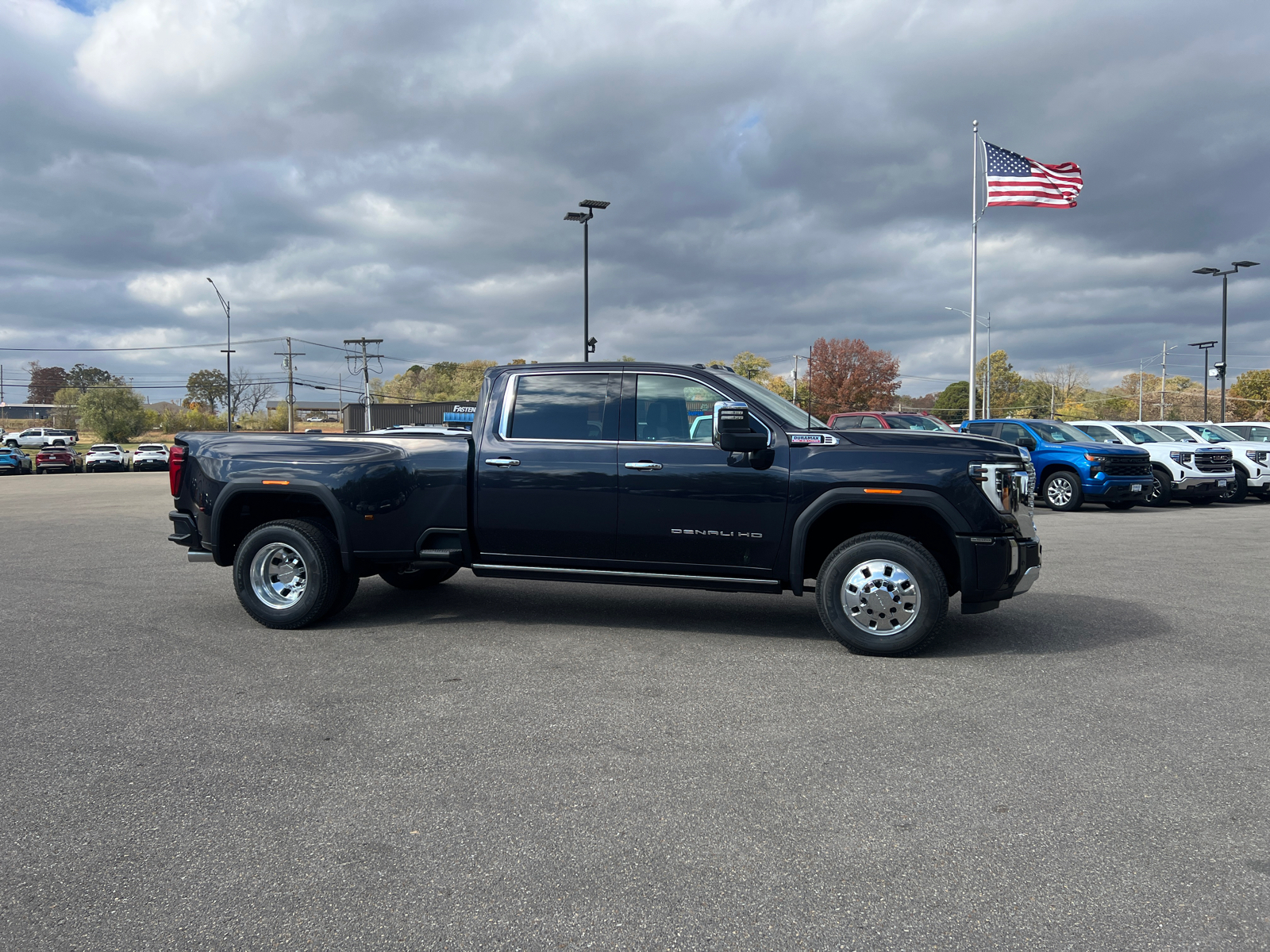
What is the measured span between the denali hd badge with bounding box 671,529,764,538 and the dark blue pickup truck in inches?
0.5

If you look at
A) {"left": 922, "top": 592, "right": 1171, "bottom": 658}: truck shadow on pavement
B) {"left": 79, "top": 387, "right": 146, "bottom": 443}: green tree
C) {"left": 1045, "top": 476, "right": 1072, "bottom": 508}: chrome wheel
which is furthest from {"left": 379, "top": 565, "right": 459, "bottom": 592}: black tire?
{"left": 79, "top": 387, "right": 146, "bottom": 443}: green tree

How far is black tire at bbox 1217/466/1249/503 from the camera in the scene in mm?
19438

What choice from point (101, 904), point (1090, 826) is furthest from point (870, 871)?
point (101, 904)

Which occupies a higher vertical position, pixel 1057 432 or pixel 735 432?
pixel 1057 432

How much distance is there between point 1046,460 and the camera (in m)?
18.1

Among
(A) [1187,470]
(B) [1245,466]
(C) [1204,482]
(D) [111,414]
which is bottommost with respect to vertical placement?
(C) [1204,482]

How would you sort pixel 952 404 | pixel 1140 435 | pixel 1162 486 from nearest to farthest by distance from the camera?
pixel 1162 486 → pixel 1140 435 → pixel 952 404

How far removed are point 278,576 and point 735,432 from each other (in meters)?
3.69

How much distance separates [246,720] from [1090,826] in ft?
12.8

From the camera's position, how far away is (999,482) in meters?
5.94

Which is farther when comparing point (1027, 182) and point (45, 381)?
point (45, 381)

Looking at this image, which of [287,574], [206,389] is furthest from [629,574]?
[206,389]

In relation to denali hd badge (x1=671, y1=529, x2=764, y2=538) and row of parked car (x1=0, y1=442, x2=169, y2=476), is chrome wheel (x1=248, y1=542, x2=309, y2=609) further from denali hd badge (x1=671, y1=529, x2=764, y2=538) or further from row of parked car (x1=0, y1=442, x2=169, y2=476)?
row of parked car (x1=0, y1=442, x2=169, y2=476)

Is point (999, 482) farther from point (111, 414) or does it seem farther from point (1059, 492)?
point (111, 414)
